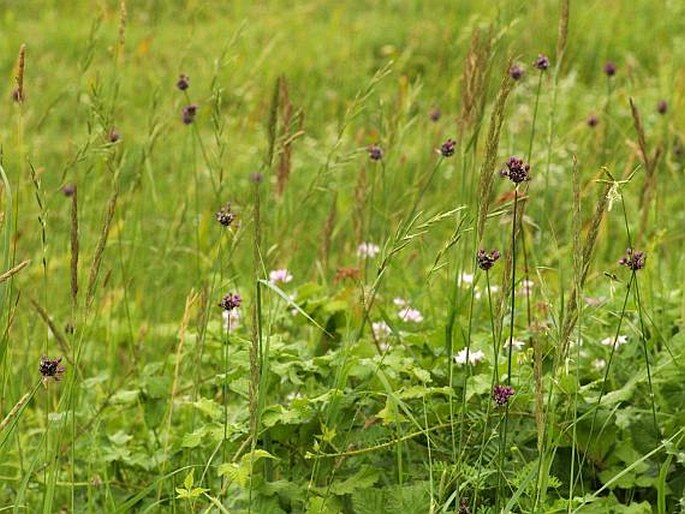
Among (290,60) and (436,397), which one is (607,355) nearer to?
(436,397)

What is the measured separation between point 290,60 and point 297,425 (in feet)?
14.9

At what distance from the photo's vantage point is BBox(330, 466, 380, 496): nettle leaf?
5.88ft

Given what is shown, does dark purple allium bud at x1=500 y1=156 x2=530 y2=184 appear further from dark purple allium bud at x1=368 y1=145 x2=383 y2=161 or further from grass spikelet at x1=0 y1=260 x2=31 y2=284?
dark purple allium bud at x1=368 y1=145 x2=383 y2=161

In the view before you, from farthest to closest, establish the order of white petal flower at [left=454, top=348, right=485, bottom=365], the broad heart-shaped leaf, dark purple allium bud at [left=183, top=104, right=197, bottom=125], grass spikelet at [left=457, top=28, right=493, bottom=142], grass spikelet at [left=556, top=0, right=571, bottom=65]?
1. dark purple allium bud at [left=183, top=104, right=197, bottom=125]
2. grass spikelet at [left=556, top=0, right=571, bottom=65]
3. grass spikelet at [left=457, top=28, right=493, bottom=142]
4. white petal flower at [left=454, top=348, right=485, bottom=365]
5. the broad heart-shaped leaf

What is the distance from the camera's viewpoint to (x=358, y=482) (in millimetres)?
1805

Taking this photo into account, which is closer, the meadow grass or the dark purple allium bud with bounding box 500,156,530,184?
the dark purple allium bud with bounding box 500,156,530,184

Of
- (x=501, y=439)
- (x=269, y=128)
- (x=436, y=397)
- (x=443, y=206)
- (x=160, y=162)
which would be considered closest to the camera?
(x=501, y=439)

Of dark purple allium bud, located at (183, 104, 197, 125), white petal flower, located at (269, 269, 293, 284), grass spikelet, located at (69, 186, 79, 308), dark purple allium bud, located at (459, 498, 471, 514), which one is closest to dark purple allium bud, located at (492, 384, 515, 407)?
dark purple allium bud, located at (459, 498, 471, 514)

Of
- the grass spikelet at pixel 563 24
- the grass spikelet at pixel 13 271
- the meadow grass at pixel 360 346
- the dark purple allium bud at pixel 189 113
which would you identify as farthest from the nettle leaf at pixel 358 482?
the dark purple allium bud at pixel 189 113

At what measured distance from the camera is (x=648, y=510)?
1751 millimetres

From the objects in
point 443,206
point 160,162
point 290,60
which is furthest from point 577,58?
point 443,206

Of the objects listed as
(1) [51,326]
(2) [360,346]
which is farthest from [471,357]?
(1) [51,326]

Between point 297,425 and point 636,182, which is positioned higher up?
point 297,425

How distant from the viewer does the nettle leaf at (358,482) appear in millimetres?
1791
